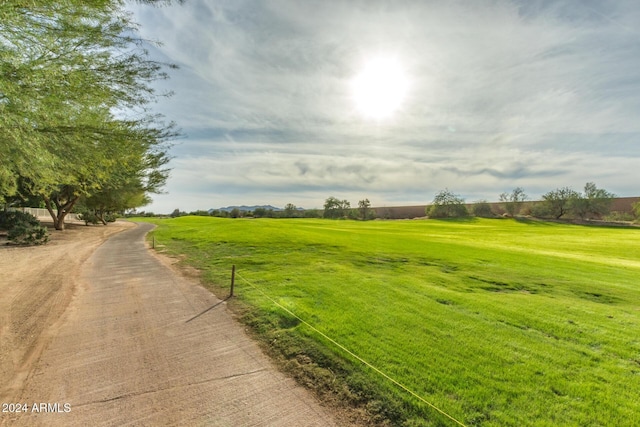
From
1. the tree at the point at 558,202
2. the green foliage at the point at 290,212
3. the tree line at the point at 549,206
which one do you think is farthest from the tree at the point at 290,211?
the tree at the point at 558,202

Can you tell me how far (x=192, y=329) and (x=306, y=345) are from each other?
7.70 ft

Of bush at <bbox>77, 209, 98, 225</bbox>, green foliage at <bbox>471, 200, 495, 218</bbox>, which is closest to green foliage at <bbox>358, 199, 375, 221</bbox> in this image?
green foliage at <bbox>471, 200, 495, 218</bbox>

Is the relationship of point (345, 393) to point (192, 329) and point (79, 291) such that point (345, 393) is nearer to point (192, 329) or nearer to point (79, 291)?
point (192, 329)

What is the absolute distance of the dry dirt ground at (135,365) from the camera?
3301mm

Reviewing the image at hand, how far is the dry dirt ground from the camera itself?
330 cm

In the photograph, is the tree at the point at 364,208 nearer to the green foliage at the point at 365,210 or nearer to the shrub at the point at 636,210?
the green foliage at the point at 365,210

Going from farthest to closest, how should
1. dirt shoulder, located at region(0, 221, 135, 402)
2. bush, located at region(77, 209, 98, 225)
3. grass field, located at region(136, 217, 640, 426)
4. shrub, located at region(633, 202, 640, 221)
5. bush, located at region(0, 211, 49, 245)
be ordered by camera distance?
shrub, located at region(633, 202, 640, 221), bush, located at region(77, 209, 98, 225), bush, located at region(0, 211, 49, 245), dirt shoulder, located at region(0, 221, 135, 402), grass field, located at region(136, 217, 640, 426)

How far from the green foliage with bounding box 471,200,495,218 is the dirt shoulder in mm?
96025

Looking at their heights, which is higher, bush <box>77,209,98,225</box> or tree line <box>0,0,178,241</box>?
tree line <box>0,0,178,241</box>

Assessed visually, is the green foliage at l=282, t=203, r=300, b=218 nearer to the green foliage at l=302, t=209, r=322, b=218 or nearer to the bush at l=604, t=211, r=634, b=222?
the green foliage at l=302, t=209, r=322, b=218

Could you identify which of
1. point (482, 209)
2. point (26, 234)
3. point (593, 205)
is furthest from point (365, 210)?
point (26, 234)

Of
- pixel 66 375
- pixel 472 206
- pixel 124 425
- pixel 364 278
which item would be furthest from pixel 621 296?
pixel 472 206

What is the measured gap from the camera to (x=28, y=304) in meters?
6.89

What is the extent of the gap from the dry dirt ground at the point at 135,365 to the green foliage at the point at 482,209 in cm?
9605
